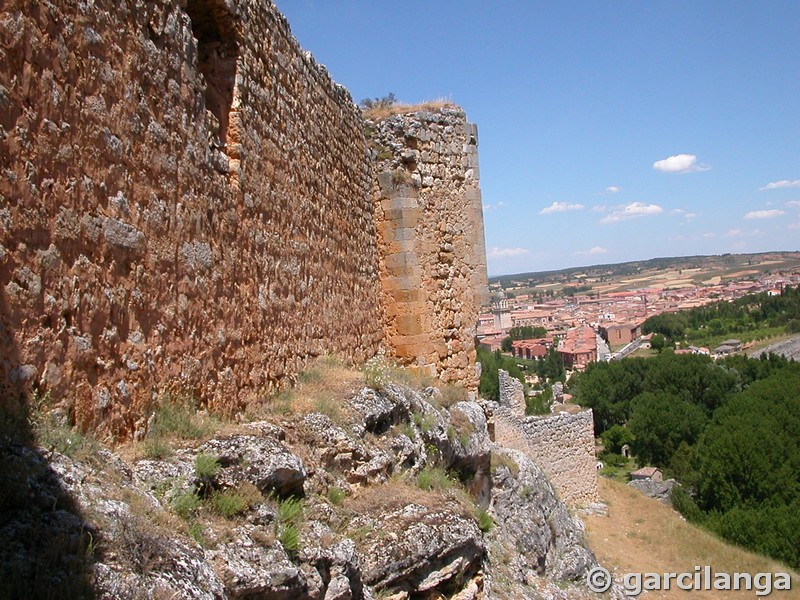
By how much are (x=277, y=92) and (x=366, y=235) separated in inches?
122

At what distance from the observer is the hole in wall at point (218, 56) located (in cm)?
549

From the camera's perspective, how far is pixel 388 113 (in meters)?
10.2

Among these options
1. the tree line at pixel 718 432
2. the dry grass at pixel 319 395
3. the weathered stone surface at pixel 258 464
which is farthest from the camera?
the tree line at pixel 718 432

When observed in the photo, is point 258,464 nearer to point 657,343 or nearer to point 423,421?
point 423,421

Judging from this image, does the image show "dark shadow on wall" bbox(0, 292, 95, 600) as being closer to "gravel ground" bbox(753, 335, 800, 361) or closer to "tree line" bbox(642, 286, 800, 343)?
"gravel ground" bbox(753, 335, 800, 361)

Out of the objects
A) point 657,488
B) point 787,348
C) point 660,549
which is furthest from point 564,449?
point 787,348

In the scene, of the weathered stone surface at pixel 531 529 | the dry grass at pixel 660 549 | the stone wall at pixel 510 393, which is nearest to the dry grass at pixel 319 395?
the weathered stone surface at pixel 531 529

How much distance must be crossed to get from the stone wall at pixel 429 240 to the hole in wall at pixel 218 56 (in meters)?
4.30

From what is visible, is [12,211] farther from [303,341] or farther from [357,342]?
[357,342]

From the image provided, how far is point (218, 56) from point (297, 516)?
3.71 metres

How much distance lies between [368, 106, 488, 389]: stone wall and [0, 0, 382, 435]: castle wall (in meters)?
2.32

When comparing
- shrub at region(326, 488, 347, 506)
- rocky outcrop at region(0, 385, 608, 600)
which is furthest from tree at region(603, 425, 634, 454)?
shrub at region(326, 488, 347, 506)

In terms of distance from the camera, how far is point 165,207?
441cm

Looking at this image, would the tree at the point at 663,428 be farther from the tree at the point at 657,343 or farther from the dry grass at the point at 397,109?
the tree at the point at 657,343
